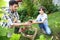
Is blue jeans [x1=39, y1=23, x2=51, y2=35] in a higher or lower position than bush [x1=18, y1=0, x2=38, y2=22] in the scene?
lower

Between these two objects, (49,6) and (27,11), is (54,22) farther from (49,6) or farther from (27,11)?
(27,11)

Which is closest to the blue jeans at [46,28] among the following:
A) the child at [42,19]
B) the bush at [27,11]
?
the child at [42,19]

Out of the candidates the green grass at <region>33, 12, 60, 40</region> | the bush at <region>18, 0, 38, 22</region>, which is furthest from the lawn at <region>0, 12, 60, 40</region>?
the bush at <region>18, 0, 38, 22</region>

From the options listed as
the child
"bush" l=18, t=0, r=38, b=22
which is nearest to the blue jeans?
the child

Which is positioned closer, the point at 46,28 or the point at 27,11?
the point at 27,11

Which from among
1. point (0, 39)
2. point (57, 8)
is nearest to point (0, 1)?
point (0, 39)

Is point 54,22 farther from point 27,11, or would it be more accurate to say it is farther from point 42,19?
point 27,11

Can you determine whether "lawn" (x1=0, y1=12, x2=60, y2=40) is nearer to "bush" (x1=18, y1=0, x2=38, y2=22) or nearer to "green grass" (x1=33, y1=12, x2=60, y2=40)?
"green grass" (x1=33, y1=12, x2=60, y2=40)

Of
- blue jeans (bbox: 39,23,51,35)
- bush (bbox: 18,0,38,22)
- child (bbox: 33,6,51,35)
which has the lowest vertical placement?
blue jeans (bbox: 39,23,51,35)

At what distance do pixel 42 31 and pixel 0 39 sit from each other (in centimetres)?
68

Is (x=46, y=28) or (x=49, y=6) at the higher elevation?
(x=49, y=6)

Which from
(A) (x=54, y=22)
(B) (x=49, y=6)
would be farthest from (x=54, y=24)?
(B) (x=49, y=6)

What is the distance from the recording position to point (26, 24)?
1.03m

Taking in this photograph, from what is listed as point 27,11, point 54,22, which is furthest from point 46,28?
point 27,11
